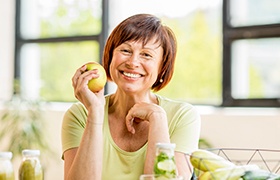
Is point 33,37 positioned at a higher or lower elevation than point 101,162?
higher

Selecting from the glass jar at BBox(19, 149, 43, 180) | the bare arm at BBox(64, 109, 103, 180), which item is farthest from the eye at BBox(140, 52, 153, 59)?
the glass jar at BBox(19, 149, 43, 180)

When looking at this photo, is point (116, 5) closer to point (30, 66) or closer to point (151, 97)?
point (30, 66)

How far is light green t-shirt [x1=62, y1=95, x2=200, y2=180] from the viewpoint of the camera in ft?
5.84

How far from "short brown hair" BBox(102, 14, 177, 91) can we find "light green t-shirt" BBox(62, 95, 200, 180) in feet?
0.52

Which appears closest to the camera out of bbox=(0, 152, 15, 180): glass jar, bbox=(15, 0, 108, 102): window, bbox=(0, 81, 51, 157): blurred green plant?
bbox=(0, 152, 15, 180): glass jar

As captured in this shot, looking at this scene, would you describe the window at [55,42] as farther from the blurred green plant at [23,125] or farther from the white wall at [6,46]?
the blurred green plant at [23,125]

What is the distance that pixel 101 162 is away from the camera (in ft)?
5.52

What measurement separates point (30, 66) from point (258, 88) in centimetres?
200

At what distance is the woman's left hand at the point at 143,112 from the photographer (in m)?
1.74

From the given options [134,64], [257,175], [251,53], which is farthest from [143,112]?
[251,53]

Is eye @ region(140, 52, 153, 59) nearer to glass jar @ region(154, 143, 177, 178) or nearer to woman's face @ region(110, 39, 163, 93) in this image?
woman's face @ region(110, 39, 163, 93)

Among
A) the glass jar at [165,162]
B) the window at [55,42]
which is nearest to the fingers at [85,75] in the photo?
the glass jar at [165,162]

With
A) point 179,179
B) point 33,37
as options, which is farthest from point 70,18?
point 179,179

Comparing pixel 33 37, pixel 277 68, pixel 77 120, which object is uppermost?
pixel 33 37
